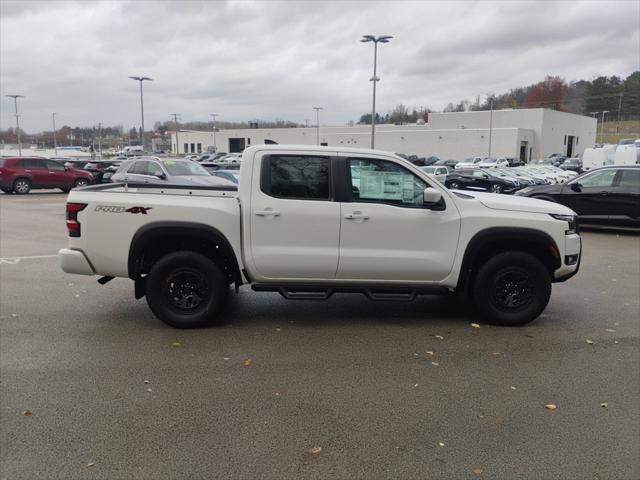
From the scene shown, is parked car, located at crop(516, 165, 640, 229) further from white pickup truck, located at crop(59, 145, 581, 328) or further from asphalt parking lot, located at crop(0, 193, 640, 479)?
white pickup truck, located at crop(59, 145, 581, 328)

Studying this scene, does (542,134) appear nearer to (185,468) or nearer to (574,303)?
(574,303)

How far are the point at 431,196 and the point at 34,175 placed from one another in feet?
80.9

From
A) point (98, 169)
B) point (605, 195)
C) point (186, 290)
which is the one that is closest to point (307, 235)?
point (186, 290)

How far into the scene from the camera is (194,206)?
17.7 feet

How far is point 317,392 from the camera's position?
4.16 m

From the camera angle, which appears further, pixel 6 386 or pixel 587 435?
pixel 6 386

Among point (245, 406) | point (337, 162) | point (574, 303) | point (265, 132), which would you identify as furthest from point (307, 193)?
point (265, 132)

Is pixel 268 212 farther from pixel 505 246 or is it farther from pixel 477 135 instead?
pixel 477 135

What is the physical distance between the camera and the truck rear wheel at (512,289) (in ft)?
18.7

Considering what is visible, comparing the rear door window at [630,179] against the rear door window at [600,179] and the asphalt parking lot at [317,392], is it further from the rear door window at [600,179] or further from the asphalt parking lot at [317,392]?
the asphalt parking lot at [317,392]

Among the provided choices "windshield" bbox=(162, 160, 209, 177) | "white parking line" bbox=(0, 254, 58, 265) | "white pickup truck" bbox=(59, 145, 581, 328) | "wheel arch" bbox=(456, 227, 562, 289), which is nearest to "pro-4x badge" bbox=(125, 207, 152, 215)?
"white pickup truck" bbox=(59, 145, 581, 328)

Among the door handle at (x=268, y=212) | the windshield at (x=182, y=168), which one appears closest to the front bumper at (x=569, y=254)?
the door handle at (x=268, y=212)

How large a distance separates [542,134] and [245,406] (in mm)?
79102

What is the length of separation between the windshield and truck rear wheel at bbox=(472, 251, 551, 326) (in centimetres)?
1404
